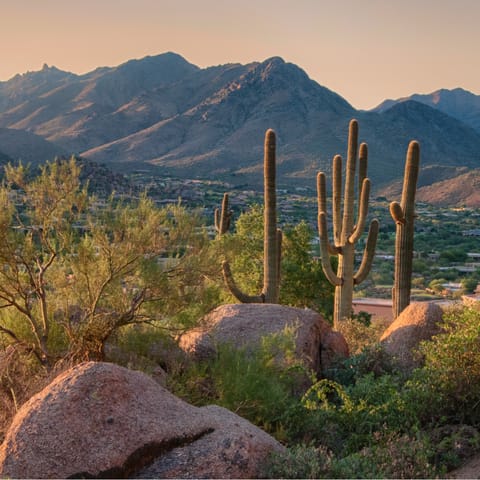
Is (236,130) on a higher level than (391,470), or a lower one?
higher

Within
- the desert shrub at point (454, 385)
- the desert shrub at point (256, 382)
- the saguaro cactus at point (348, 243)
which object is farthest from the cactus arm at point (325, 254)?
the desert shrub at point (454, 385)

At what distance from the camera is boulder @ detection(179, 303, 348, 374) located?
37.3 feet

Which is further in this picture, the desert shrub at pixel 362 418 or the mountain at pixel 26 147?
the mountain at pixel 26 147

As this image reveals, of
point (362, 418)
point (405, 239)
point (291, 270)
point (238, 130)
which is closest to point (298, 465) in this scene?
point (362, 418)

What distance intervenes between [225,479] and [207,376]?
3.30m

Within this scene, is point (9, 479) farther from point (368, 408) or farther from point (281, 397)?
point (368, 408)

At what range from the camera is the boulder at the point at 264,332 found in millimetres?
11375

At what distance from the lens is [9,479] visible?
6473mm

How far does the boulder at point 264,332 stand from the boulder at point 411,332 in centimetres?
92

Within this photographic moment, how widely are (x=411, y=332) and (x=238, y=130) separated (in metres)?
145

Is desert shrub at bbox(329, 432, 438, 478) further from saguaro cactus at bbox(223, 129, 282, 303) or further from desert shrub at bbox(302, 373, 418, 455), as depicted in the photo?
saguaro cactus at bbox(223, 129, 282, 303)

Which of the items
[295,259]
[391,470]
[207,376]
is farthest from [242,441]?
[295,259]

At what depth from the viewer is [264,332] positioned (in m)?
12.0

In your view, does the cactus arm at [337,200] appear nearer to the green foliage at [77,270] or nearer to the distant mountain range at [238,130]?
the green foliage at [77,270]
